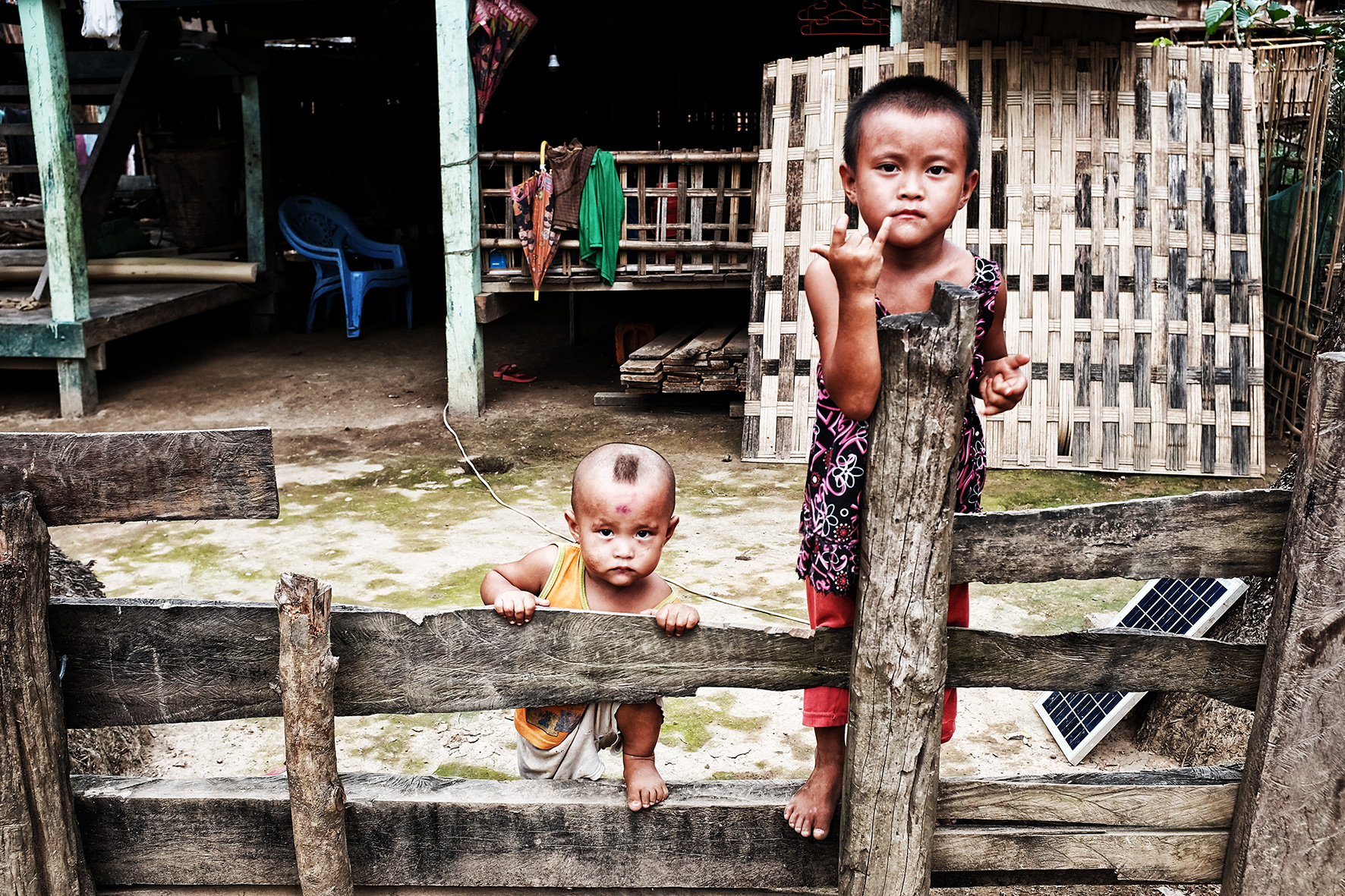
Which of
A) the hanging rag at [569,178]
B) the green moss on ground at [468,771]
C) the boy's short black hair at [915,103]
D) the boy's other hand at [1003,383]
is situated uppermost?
the hanging rag at [569,178]

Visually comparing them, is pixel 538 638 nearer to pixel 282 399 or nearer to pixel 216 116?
pixel 282 399

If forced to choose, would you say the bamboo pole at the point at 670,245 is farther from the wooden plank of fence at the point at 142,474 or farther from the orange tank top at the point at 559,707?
the wooden plank of fence at the point at 142,474

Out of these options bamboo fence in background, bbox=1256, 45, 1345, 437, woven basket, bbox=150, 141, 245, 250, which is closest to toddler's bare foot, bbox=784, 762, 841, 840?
bamboo fence in background, bbox=1256, 45, 1345, 437

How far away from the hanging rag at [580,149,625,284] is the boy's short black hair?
507 centimetres

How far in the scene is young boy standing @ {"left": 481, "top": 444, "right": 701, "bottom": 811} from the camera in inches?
89.7

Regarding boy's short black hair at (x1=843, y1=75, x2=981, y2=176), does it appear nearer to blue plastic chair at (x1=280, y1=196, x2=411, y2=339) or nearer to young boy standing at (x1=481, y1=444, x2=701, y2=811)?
young boy standing at (x1=481, y1=444, x2=701, y2=811)

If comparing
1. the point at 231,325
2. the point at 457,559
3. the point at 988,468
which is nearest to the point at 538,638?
the point at 457,559

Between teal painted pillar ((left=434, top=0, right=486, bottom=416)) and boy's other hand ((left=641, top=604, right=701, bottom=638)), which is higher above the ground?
teal painted pillar ((left=434, top=0, right=486, bottom=416))

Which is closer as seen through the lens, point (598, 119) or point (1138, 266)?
point (1138, 266)

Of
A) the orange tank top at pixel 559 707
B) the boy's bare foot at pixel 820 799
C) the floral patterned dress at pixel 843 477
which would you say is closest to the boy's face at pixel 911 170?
the floral patterned dress at pixel 843 477

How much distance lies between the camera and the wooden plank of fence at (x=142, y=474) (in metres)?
2.01

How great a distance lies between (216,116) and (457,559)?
9650 mm

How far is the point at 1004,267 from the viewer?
6.20 meters

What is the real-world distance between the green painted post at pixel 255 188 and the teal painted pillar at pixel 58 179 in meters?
2.48
